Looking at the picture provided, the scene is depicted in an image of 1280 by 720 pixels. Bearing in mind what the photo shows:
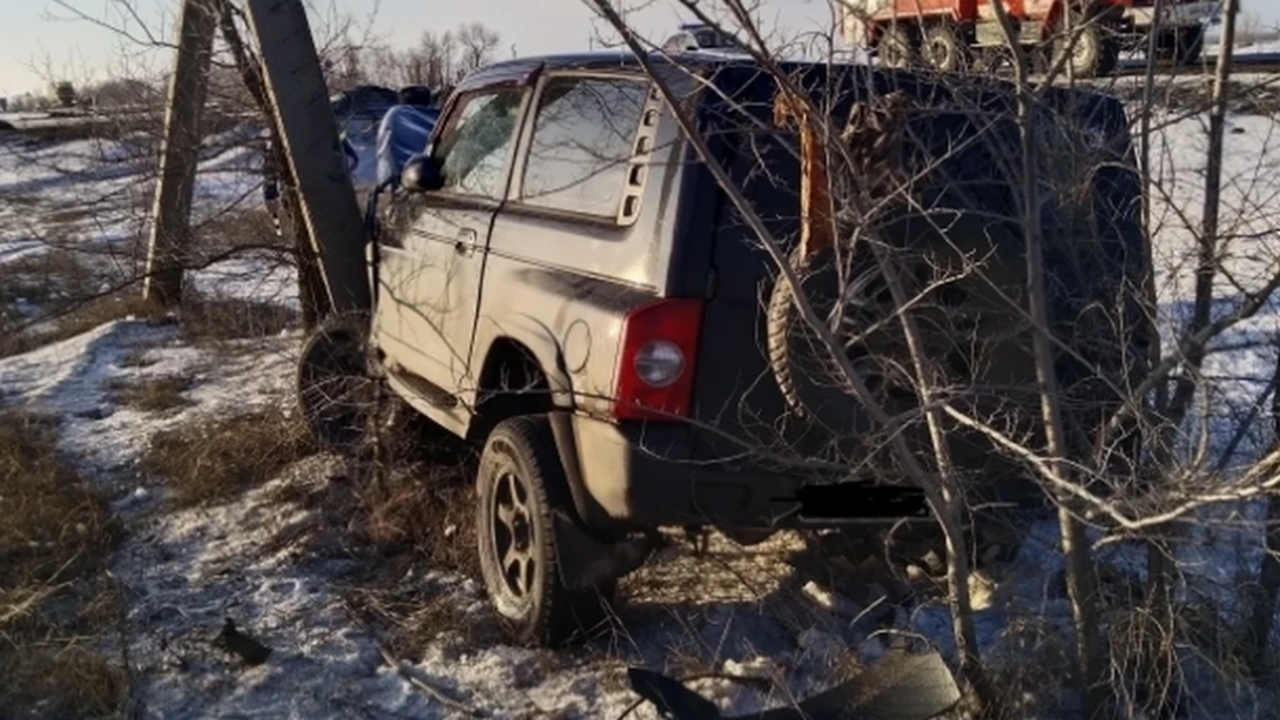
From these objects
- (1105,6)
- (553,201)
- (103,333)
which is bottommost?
(103,333)

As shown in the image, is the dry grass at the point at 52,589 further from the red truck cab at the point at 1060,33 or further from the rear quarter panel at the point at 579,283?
the red truck cab at the point at 1060,33

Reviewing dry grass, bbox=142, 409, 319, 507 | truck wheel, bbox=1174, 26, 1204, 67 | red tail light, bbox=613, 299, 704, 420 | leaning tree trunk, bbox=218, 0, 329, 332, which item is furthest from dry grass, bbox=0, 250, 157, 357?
truck wheel, bbox=1174, 26, 1204, 67

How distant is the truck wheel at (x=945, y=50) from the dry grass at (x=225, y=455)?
4.15 metres

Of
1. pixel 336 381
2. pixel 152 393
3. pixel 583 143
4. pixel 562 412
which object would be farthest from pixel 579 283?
pixel 152 393

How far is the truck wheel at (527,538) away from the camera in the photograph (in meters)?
4.39

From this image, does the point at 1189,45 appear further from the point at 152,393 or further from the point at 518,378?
the point at 152,393

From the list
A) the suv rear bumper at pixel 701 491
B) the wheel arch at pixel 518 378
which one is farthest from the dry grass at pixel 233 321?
the suv rear bumper at pixel 701 491

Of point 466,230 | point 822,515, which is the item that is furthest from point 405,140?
point 822,515

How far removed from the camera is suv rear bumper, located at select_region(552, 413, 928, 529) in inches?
156

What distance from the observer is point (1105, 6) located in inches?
138

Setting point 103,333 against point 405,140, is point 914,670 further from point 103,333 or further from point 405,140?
point 103,333

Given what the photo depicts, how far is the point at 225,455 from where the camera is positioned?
703 centimetres

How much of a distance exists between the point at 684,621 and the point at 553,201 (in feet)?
4.77

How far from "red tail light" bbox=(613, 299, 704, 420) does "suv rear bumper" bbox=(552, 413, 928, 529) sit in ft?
0.29
